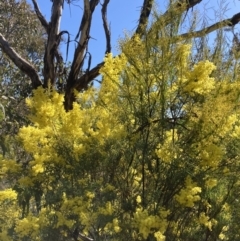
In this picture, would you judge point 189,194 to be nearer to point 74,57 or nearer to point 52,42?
point 74,57

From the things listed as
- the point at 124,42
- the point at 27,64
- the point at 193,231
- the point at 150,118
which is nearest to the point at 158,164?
the point at 150,118

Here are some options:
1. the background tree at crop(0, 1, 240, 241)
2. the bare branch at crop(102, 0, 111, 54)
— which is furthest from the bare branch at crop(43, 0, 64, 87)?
the background tree at crop(0, 1, 240, 241)

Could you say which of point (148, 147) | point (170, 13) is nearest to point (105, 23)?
point (170, 13)

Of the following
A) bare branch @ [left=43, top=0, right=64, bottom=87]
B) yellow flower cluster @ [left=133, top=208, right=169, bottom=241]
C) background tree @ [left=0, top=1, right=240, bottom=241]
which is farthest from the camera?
bare branch @ [left=43, top=0, right=64, bottom=87]

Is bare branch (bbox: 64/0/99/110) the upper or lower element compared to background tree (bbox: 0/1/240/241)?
upper

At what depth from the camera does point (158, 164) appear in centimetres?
492

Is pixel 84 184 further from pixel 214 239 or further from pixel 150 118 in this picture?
pixel 214 239

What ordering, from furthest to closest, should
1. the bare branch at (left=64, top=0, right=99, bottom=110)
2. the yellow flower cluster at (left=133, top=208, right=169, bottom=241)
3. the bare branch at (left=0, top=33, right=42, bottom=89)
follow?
the bare branch at (left=0, top=33, right=42, bottom=89), the bare branch at (left=64, top=0, right=99, bottom=110), the yellow flower cluster at (left=133, top=208, right=169, bottom=241)

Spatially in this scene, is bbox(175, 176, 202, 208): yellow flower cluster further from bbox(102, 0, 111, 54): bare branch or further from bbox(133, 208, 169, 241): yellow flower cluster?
bbox(102, 0, 111, 54): bare branch

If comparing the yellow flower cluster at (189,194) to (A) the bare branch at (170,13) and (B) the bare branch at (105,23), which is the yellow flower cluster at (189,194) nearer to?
(A) the bare branch at (170,13)

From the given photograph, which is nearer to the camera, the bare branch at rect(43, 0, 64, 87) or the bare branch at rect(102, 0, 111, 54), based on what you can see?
the bare branch at rect(43, 0, 64, 87)

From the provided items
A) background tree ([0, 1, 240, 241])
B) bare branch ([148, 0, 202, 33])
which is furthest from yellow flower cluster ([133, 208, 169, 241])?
bare branch ([148, 0, 202, 33])

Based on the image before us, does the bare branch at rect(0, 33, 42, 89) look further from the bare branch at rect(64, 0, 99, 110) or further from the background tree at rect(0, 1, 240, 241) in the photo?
the background tree at rect(0, 1, 240, 241)

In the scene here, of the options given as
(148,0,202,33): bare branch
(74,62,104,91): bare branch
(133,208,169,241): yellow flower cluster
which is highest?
(74,62,104,91): bare branch
